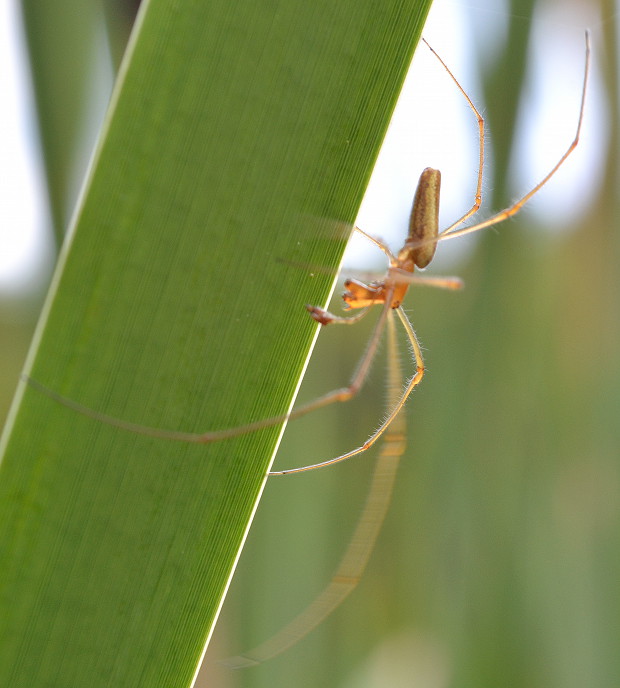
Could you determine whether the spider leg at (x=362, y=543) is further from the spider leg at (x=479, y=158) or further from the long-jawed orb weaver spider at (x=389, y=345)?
the spider leg at (x=479, y=158)

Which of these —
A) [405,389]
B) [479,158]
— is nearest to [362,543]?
[405,389]

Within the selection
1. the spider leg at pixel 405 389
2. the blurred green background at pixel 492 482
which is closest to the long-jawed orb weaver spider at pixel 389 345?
the spider leg at pixel 405 389

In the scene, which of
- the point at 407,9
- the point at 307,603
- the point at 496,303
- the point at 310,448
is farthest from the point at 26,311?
the point at 407,9

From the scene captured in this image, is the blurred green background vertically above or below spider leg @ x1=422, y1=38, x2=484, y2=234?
below

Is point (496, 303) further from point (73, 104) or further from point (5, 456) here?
point (5, 456)

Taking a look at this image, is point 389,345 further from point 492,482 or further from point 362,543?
point 492,482

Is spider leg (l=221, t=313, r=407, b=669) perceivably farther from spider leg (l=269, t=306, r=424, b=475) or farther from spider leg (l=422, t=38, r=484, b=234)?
spider leg (l=422, t=38, r=484, b=234)

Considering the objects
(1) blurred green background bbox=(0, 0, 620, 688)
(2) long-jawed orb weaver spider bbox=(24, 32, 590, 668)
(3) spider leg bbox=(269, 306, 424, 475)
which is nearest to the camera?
(2) long-jawed orb weaver spider bbox=(24, 32, 590, 668)

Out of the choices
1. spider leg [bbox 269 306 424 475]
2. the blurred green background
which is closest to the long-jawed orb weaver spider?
spider leg [bbox 269 306 424 475]

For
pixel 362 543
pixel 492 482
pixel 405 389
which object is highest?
pixel 405 389
